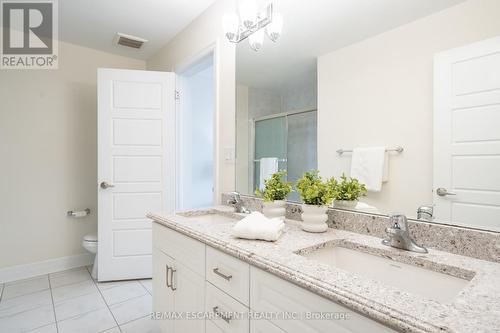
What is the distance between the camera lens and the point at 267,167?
67.1 inches

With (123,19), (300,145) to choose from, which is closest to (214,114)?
(300,145)

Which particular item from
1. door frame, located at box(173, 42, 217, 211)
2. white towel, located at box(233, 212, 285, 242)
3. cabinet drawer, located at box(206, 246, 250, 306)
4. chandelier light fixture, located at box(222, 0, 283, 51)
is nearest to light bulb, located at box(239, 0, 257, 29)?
chandelier light fixture, located at box(222, 0, 283, 51)

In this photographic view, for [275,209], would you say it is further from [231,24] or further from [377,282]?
[231,24]

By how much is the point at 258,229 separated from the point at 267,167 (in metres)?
0.75

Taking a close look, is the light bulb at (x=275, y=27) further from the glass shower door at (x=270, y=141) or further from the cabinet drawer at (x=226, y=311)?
the cabinet drawer at (x=226, y=311)

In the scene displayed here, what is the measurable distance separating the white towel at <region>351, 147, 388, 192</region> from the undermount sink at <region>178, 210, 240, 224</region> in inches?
29.9

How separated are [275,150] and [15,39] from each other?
2.78 metres

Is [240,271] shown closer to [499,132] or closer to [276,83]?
[499,132]

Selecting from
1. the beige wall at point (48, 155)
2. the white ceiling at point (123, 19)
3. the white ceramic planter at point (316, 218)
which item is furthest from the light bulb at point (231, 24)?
the beige wall at point (48, 155)

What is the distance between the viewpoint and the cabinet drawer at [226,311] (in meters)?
0.88

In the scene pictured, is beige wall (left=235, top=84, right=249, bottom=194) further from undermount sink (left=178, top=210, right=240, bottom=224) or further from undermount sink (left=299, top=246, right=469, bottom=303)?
undermount sink (left=299, top=246, right=469, bottom=303)

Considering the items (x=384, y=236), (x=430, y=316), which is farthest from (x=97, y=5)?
(x=430, y=316)

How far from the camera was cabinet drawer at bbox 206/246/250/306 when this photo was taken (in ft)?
2.89

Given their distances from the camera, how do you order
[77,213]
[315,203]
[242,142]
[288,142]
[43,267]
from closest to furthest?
1. [315,203]
2. [288,142]
3. [242,142]
4. [43,267]
5. [77,213]
